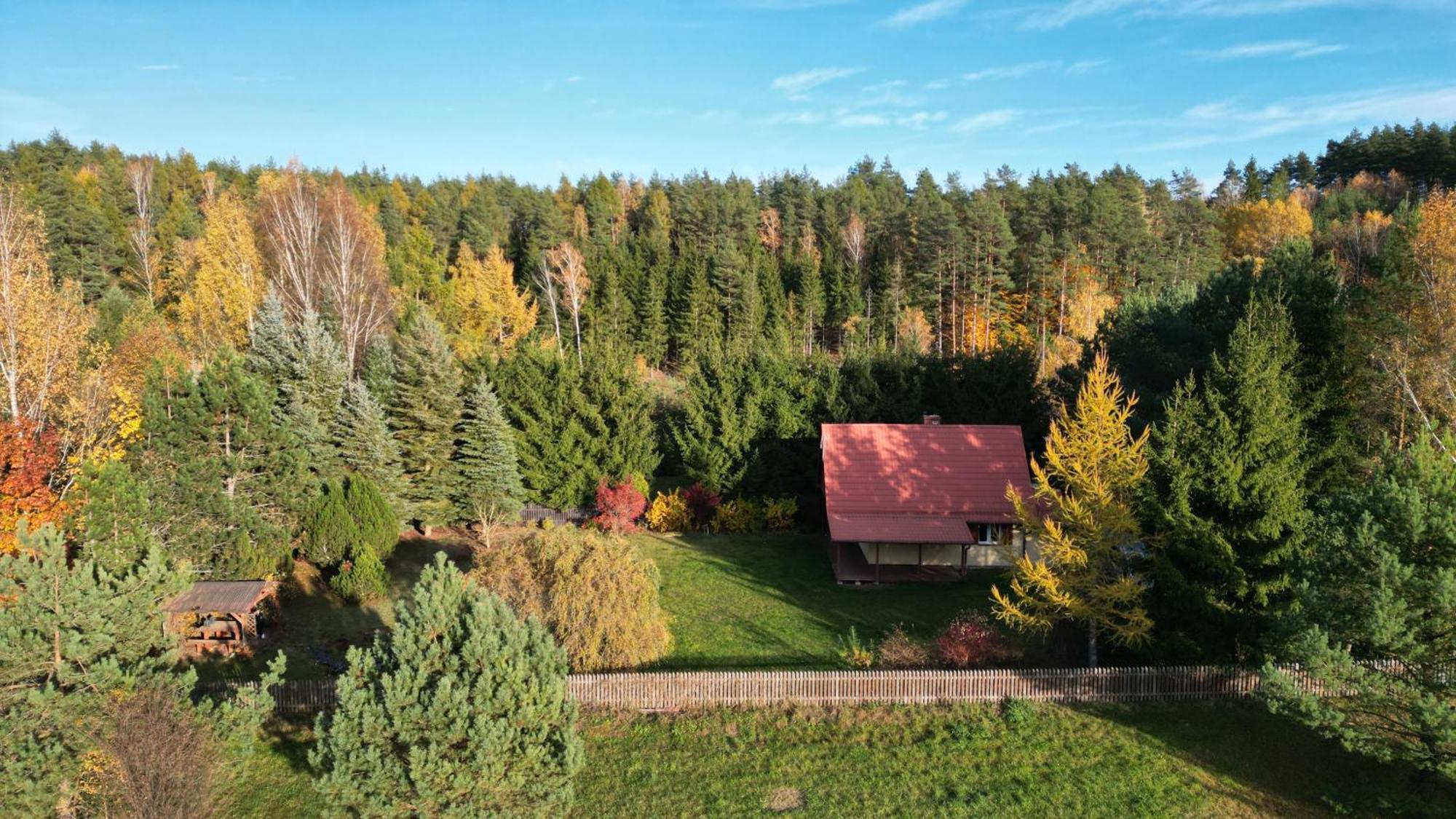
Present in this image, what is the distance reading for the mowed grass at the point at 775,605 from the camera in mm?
22578

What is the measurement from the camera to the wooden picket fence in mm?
19375

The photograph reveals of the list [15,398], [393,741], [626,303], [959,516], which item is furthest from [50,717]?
[626,303]

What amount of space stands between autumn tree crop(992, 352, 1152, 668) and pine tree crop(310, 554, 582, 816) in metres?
12.3

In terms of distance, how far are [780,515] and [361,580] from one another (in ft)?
57.0

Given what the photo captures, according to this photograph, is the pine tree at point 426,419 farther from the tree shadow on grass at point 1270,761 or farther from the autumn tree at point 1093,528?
the tree shadow on grass at point 1270,761

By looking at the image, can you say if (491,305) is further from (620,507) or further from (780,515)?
(780,515)

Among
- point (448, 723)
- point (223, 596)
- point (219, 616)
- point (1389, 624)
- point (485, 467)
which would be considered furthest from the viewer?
point (485, 467)

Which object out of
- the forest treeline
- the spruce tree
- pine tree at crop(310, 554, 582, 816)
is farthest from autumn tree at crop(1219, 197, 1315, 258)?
pine tree at crop(310, 554, 582, 816)

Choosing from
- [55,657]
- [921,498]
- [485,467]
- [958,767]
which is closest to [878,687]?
[958,767]

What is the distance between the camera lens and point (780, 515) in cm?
3541

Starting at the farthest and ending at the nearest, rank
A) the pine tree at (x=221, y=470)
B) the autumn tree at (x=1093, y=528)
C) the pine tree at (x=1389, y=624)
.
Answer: the pine tree at (x=221, y=470)
the autumn tree at (x=1093, y=528)
the pine tree at (x=1389, y=624)

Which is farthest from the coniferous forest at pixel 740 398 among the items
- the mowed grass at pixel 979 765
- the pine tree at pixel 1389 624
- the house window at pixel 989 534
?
the house window at pixel 989 534

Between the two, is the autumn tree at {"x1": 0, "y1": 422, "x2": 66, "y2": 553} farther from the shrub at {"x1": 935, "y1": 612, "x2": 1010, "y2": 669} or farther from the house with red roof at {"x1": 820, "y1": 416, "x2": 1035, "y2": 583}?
the shrub at {"x1": 935, "y1": 612, "x2": 1010, "y2": 669}

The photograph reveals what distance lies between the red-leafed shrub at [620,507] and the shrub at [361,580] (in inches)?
348
